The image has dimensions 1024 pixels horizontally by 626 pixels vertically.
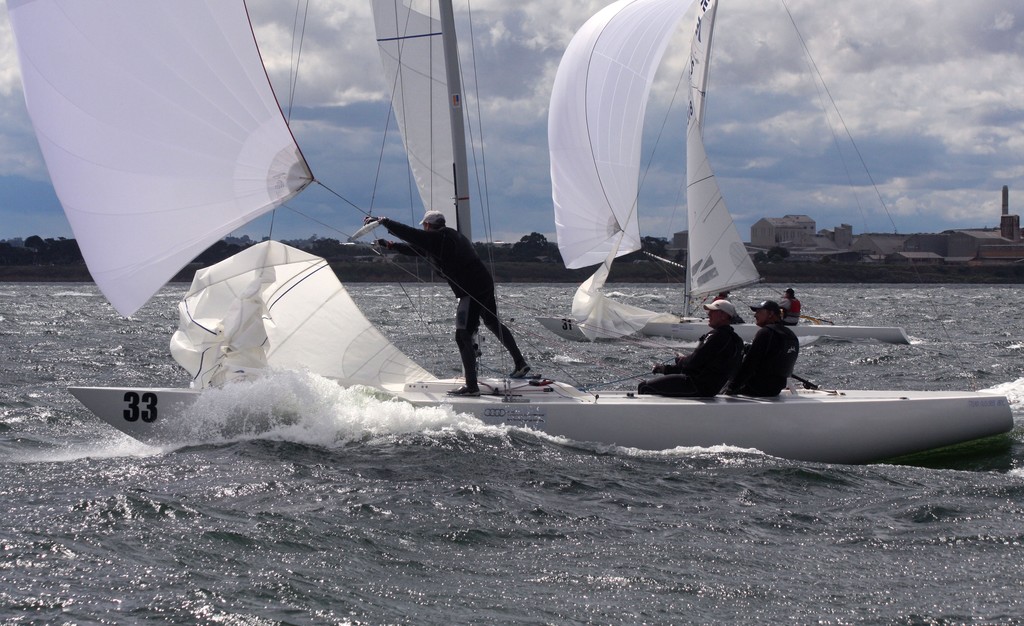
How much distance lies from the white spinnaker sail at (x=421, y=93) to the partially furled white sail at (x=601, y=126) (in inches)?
231

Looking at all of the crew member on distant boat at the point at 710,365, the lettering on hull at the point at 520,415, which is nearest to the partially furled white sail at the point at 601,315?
the crew member on distant boat at the point at 710,365

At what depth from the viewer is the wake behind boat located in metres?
6.55

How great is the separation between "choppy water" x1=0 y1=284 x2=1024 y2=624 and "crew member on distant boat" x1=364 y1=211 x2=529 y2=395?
1.24 feet

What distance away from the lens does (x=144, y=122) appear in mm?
6609

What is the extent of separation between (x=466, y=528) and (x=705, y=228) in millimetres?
15760

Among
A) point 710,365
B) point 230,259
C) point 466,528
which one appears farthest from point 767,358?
point 230,259

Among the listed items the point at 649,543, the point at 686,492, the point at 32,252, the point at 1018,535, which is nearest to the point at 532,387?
the point at 686,492

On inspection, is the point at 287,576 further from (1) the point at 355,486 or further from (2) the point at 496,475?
(2) the point at 496,475

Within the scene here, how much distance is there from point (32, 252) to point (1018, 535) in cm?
8410

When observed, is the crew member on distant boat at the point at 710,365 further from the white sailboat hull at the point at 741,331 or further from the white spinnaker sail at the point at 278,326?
the white sailboat hull at the point at 741,331

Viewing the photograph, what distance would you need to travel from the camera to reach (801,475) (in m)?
6.63

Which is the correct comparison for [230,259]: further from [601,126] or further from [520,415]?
[601,126]

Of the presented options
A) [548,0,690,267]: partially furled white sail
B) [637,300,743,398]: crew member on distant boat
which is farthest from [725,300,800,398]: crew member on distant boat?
[548,0,690,267]: partially furled white sail

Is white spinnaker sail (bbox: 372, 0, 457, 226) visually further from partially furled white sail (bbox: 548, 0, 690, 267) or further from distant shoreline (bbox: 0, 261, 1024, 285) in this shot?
distant shoreline (bbox: 0, 261, 1024, 285)
